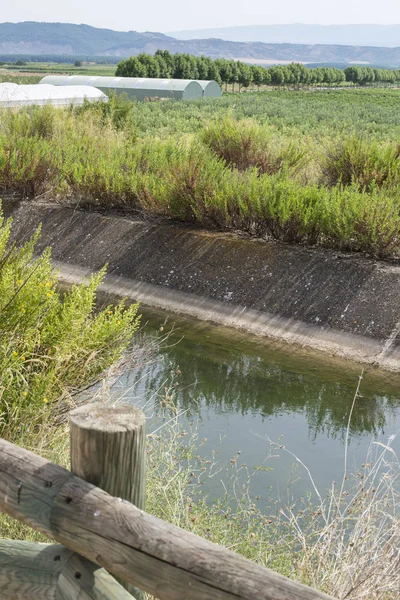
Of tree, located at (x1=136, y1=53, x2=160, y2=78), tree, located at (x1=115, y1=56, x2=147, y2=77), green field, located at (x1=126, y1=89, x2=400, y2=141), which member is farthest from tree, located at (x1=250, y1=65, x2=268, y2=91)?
green field, located at (x1=126, y1=89, x2=400, y2=141)

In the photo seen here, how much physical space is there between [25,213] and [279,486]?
946 cm

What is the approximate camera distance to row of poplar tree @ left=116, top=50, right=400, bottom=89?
73000 millimetres

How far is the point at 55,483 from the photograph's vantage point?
2527 mm

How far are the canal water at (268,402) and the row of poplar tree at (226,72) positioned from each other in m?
64.1

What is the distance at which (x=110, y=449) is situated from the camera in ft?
8.20

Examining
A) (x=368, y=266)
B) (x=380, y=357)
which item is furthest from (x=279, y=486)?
(x=368, y=266)

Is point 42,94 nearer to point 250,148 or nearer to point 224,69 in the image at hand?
point 250,148

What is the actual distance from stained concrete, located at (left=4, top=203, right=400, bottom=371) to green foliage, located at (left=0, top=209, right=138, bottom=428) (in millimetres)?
3962

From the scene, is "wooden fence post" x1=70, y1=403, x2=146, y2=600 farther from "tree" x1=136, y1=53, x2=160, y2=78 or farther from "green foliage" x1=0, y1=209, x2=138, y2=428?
"tree" x1=136, y1=53, x2=160, y2=78

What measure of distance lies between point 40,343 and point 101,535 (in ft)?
10.1

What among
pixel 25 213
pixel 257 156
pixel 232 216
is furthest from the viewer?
pixel 257 156

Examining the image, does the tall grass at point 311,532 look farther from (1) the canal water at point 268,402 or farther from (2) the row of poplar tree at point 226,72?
(2) the row of poplar tree at point 226,72

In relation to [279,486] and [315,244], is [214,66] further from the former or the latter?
[279,486]

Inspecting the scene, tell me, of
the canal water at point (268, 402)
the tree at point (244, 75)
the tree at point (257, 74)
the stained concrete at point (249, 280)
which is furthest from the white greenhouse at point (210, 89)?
the tree at point (257, 74)
